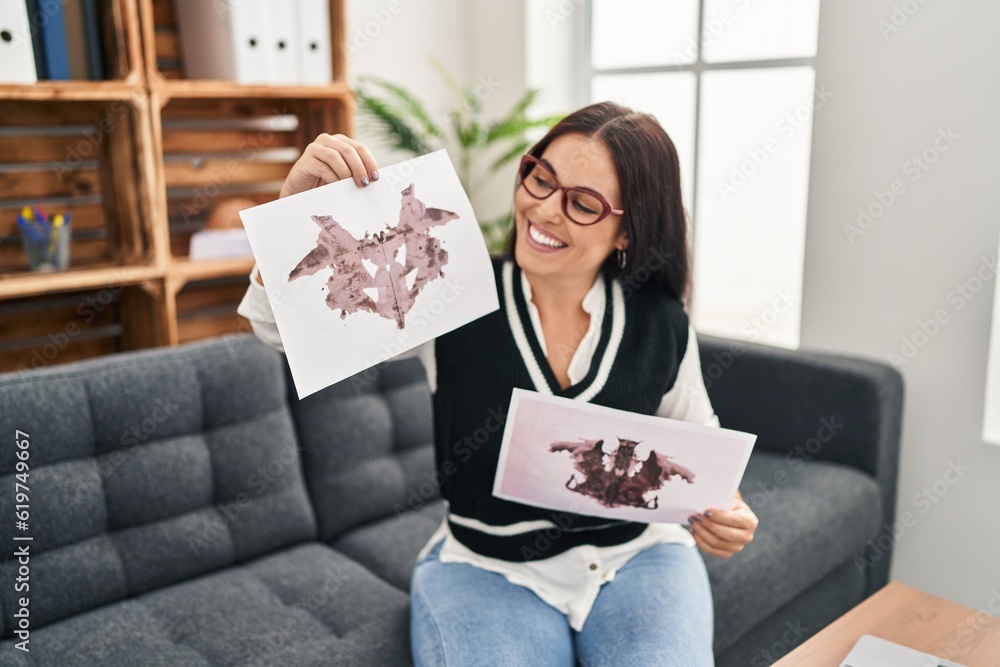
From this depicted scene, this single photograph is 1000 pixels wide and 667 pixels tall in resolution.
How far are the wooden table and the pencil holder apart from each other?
70.2 inches

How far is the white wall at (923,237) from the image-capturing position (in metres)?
1.89

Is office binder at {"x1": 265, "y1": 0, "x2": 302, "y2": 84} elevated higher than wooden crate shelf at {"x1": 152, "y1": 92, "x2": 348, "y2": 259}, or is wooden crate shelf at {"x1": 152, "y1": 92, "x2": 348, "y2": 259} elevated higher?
office binder at {"x1": 265, "y1": 0, "x2": 302, "y2": 84}

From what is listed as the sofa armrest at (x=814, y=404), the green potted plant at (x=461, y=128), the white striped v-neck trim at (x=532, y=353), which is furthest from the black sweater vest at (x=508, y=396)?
the green potted plant at (x=461, y=128)

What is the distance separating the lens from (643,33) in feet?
9.10

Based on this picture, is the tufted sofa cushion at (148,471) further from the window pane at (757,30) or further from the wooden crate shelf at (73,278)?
the window pane at (757,30)

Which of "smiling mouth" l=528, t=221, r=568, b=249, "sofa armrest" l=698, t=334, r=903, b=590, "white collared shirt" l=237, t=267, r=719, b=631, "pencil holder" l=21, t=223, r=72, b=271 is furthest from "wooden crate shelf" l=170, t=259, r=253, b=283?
"sofa armrest" l=698, t=334, r=903, b=590

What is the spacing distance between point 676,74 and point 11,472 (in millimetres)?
2159

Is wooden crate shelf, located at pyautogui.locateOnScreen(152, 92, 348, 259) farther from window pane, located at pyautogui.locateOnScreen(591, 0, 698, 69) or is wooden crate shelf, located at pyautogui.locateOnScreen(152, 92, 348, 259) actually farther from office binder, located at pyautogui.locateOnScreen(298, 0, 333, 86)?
Answer: window pane, located at pyautogui.locateOnScreen(591, 0, 698, 69)

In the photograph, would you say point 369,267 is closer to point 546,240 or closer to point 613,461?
point 546,240

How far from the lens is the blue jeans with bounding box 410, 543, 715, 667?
45.1 inches

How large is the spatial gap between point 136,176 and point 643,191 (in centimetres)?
131

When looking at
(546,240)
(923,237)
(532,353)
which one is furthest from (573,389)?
(923,237)

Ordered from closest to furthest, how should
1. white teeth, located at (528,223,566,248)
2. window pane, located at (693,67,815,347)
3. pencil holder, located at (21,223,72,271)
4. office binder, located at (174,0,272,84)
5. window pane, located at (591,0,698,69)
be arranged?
white teeth, located at (528,223,566,248) → pencil holder, located at (21,223,72,271) → office binder, located at (174,0,272,84) → window pane, located at (693,67,815,347) → window pane, located at (591,0,698,69)

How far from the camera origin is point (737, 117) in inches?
101
